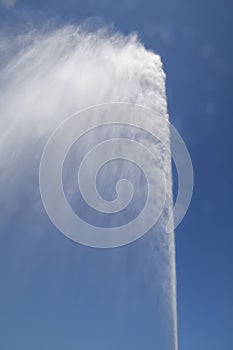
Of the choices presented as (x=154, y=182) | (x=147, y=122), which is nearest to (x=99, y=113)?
(x=147, y=122)

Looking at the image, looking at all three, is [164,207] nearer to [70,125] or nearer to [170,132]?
[170,132]

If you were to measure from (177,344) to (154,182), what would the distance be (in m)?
11.8

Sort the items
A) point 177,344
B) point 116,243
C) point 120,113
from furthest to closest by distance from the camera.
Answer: point 120,113, point 116,243, point 177,344

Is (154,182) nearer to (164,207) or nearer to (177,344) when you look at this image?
(164,207)

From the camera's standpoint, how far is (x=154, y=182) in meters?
29.2

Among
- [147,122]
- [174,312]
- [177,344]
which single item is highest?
[147,122]

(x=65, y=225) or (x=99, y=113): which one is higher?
(x=99, y=113)

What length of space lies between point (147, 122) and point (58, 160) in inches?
310

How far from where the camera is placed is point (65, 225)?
28.2 m

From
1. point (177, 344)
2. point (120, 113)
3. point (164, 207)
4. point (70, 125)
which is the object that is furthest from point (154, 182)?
point (177, 344)

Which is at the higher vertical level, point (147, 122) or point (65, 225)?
point (147, 122)

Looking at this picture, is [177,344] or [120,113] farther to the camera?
[120,113]

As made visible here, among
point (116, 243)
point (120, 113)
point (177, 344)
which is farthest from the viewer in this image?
point (120, 113)

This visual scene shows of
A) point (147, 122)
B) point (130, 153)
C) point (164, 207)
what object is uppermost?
point (147, 122)
